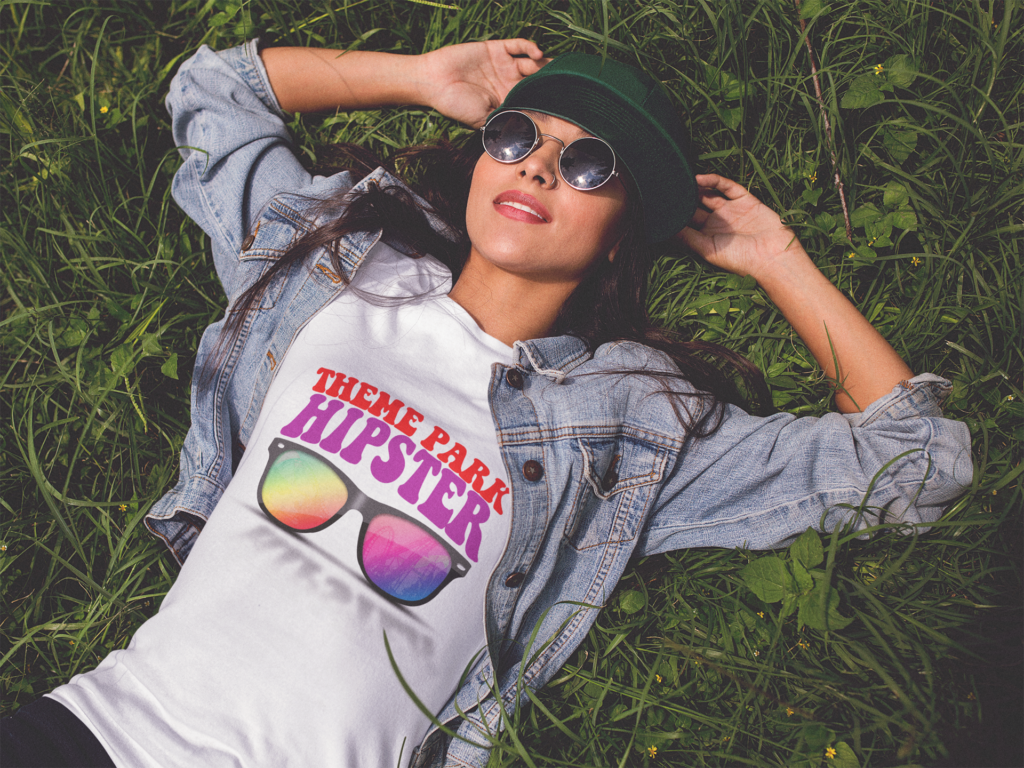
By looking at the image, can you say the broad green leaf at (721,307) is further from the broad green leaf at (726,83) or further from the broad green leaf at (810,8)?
the broad green leaf at (810,8)

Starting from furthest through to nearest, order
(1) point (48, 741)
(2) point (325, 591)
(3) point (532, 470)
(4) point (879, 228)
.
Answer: (4) point (879, 228), (3) point (532, 470), (2) point (325, 591), (1) point (48, 741)

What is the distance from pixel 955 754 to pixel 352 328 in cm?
259

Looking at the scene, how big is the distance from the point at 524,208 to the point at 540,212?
64 millimetres

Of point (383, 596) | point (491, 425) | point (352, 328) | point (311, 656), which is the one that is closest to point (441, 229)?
point (352, 328)

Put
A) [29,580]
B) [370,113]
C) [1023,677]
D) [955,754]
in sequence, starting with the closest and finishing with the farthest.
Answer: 1. [955,754]
2. [1023,677]
3. [29,580]
4. [370,113]

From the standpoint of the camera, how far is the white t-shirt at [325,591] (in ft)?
6.14

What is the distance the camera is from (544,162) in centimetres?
229

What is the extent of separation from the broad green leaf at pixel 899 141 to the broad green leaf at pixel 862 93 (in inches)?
6.1

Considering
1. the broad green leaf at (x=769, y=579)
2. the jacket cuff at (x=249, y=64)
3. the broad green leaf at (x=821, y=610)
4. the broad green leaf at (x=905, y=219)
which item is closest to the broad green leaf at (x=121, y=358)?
the jacket cuff at (x=249, y=64)

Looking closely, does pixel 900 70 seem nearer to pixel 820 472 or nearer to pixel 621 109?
pixel 621 109

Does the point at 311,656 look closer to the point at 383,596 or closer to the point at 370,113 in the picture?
the point at 383,596

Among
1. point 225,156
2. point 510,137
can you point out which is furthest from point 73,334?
point 510,137

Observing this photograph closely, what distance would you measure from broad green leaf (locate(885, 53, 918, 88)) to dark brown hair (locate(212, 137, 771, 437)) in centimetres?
126

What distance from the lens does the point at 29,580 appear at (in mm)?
2688
